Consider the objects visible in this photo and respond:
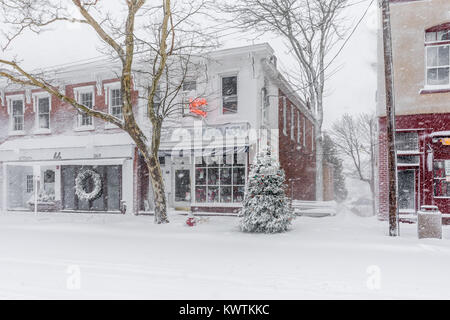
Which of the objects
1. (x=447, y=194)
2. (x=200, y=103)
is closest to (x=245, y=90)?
(x=200, y=103)

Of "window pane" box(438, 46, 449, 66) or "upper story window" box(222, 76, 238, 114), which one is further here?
"upper story window" box(222, 76, 238, 114)

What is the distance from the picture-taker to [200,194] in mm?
16375

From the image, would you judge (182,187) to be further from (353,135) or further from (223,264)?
(353,135)

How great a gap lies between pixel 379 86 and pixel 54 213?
630 inches

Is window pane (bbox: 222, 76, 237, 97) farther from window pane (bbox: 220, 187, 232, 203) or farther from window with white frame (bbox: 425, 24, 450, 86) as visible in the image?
window with white frame (bbox: 425, 24, 450, 86)

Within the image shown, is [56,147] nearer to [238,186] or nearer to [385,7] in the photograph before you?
[238,186]

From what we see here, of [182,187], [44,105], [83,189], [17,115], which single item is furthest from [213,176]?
[17,115]

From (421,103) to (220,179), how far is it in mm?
8244

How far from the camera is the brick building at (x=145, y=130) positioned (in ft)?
51.1

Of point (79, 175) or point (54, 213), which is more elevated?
point (79, 175)

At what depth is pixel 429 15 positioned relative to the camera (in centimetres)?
→ 1256

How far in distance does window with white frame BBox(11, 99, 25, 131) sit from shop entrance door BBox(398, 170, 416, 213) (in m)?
19.2

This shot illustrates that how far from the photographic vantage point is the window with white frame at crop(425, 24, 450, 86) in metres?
12.6

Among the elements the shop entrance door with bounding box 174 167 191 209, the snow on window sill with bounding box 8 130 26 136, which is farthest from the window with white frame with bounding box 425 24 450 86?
the snow on window sill with bounding box 8 130 26 136
